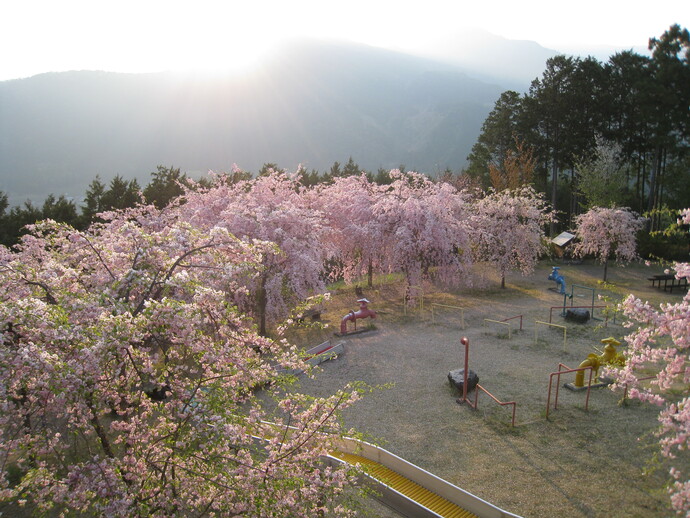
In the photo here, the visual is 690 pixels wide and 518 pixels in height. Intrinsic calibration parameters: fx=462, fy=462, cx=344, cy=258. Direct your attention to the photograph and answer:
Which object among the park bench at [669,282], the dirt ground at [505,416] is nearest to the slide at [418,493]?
the dirt ground at [505,416]

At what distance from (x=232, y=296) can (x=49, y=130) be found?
494 feet

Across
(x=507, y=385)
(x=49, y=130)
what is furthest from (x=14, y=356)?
(x=49, y=130)

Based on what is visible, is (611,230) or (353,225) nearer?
(353,225)

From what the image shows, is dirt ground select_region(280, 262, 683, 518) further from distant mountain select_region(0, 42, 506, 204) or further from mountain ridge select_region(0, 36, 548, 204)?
distant mountain select_region(0, 42, 506, 204)

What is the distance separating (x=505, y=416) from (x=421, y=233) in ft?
34.5

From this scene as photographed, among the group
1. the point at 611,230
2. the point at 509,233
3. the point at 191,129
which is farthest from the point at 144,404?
the point at 191,129

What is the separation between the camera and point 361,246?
75.6ft

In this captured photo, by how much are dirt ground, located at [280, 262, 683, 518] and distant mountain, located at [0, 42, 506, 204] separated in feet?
371

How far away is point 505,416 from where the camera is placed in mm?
12266

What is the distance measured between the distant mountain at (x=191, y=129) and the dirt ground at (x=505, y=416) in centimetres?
11321

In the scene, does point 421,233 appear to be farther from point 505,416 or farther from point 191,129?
point 191,129

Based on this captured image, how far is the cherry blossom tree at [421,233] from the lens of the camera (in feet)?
69.5

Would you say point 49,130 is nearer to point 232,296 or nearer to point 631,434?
point 232,296

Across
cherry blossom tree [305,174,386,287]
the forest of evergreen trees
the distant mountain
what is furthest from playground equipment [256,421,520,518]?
the distant mountain
